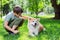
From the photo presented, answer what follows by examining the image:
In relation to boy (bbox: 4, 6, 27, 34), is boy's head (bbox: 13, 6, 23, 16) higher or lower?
higher

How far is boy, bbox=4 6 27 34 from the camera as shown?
780cm

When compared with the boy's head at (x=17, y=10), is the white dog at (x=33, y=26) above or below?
below

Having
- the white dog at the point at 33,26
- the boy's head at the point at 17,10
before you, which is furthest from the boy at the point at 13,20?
the white dog at the point at 33,26

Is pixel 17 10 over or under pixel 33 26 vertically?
over

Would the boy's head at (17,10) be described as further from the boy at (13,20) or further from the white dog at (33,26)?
the white dog at (33,26)

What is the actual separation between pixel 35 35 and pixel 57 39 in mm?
952


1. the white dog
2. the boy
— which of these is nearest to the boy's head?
the boy

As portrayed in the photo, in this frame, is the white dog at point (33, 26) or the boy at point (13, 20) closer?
the white dog at point (33, 26)

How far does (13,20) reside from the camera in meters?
7.94

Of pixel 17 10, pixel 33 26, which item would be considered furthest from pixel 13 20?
pixel 33 26

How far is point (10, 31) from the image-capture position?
788cm

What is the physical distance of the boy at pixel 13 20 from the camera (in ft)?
25.6

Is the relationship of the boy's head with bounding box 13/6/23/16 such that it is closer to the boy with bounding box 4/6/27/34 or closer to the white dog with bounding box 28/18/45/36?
the boy with bounding box 4/6/27/34

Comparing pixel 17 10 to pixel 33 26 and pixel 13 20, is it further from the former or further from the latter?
pixel 33 26
